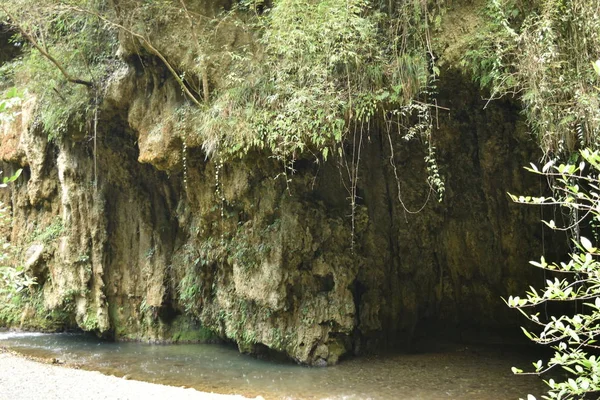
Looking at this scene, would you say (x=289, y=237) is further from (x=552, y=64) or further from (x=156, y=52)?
(x=552, y=64)

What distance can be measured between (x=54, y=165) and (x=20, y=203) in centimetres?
206

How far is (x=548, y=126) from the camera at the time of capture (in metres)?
5.62

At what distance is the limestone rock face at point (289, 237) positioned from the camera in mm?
9070

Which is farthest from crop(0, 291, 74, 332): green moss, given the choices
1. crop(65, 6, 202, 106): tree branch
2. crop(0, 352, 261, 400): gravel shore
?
crop(65, 6, 202, 106): tree branch

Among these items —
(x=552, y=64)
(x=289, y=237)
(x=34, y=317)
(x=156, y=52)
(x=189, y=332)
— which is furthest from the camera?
(x=34, y=317)

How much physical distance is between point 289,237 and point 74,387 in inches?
167

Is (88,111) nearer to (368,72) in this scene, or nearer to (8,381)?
(8,381)

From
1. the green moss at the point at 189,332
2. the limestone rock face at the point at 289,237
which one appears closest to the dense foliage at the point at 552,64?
the limestone rock face at the point at 289,237

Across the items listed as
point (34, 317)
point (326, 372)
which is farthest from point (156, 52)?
point (34, 317)

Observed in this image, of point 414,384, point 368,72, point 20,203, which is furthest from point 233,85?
point 20,203

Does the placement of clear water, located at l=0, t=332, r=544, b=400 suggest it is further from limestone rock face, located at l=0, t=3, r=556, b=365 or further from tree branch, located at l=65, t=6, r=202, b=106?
tree branch, located at l=65, t=6, r=202, b=106

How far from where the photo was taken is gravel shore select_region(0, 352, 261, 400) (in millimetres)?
6605

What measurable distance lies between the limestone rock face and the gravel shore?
106 inches

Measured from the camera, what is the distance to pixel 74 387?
709cm
